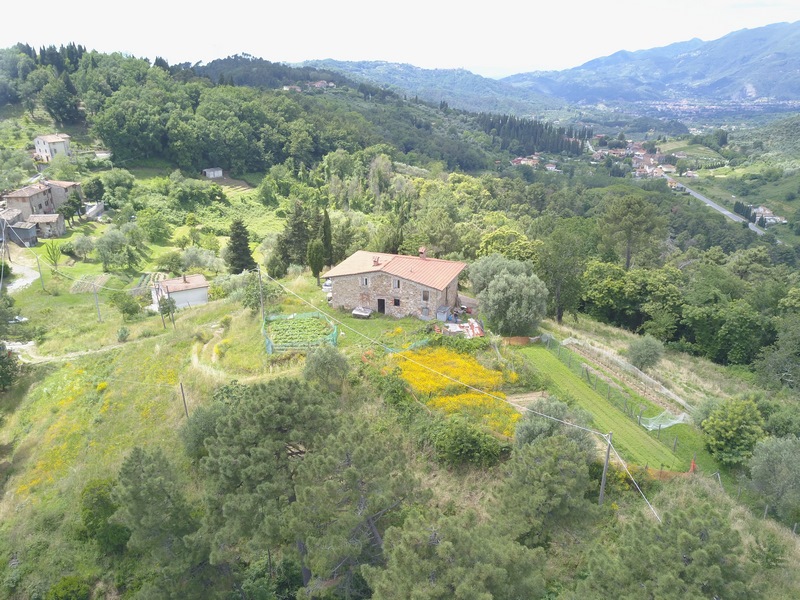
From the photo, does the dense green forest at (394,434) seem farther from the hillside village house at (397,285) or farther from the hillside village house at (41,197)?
the hillside village house at (41,197)

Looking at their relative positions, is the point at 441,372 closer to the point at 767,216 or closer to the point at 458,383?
the point at 458,383

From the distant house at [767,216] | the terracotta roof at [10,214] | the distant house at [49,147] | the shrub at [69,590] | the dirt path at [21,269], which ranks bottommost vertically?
the distant house at [767,216]

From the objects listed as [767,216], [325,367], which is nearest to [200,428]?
[325,367]

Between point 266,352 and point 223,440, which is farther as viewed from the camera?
point 266,352

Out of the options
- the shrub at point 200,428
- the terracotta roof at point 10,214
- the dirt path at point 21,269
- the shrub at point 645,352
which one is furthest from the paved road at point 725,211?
the terracotta roof at point 10,214

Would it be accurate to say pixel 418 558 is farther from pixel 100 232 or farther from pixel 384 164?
pixel 384 164

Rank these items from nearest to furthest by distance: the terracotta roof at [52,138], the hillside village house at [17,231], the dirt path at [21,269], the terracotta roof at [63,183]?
the dirt path at [21,269] < the hillside village house at [17,231] < the terracotta roof at [63,183] < the terracotta roof at [52,138]

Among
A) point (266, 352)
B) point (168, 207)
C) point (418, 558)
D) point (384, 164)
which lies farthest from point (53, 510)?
point (384, 164)
